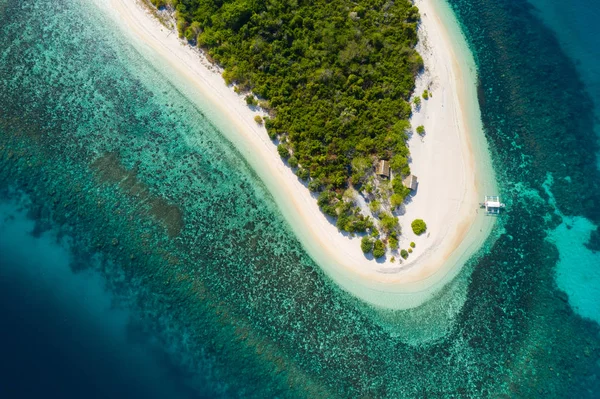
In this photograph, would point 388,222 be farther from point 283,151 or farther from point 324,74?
point 324,74

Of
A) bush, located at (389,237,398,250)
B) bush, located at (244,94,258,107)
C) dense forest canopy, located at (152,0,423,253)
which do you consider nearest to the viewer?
bush, located at (389,237,398,250)

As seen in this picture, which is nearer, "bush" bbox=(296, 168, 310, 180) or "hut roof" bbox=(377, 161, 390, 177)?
"bush" bbox=(296, 168, 310, 180)

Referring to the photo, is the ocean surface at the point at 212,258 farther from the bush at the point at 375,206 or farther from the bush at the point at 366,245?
the bush at the point at 375,206

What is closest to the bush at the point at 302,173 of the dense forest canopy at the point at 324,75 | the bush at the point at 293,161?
the dense forest canopy at the point at 324,75

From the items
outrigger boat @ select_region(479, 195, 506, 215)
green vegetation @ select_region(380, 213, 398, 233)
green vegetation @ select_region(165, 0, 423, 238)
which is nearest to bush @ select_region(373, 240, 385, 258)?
green vegetation @ select_region(380, 213, 398, 233)

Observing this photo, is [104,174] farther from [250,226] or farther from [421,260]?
[421,260]

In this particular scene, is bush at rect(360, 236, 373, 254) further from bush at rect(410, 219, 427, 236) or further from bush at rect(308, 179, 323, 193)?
bush at rect(308, 179, 323, 193)
